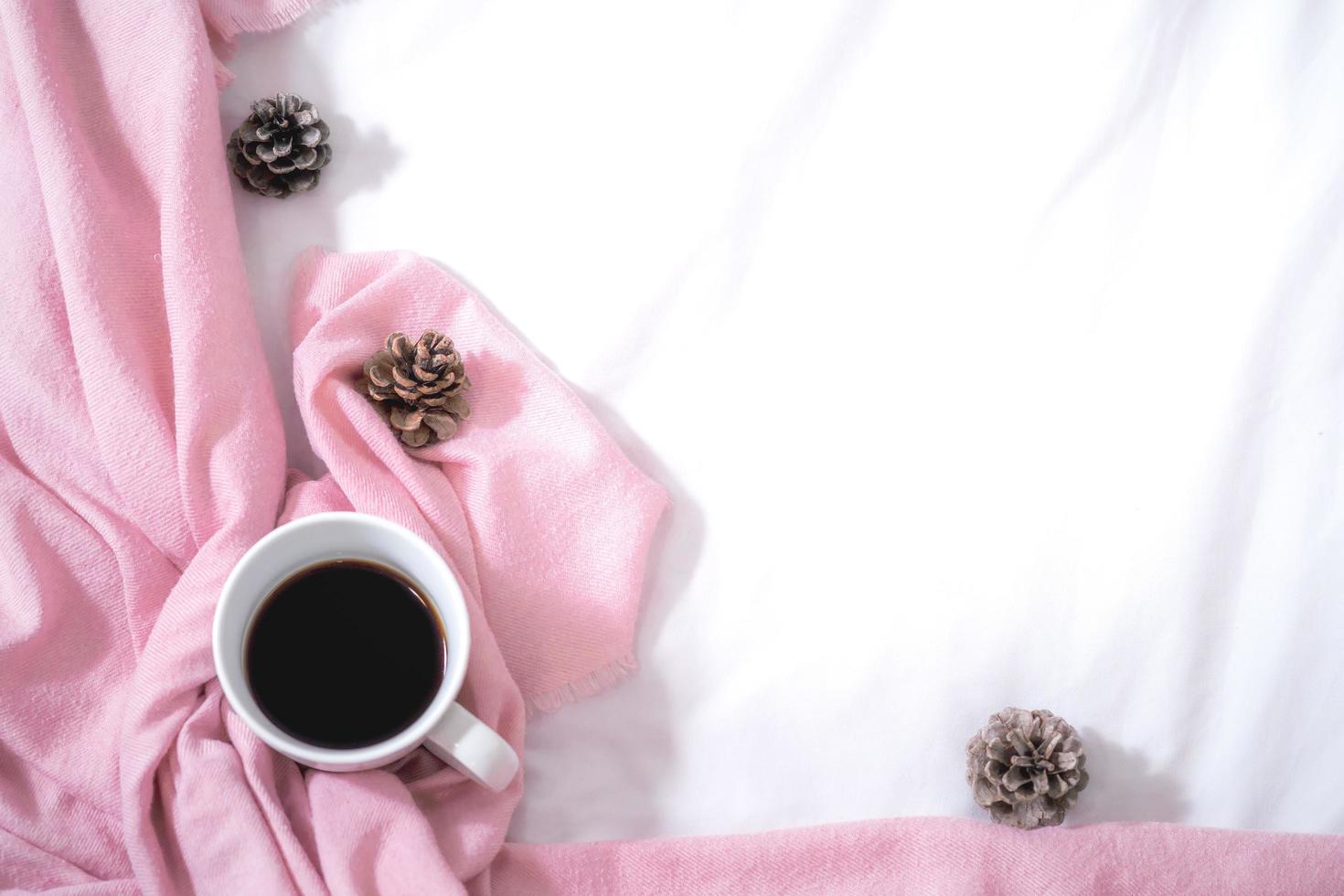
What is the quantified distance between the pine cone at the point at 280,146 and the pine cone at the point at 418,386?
0.15 m

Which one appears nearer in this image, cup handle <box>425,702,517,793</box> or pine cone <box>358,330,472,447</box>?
cup handle <box>425,702,517,793</box>

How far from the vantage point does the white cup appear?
62cm

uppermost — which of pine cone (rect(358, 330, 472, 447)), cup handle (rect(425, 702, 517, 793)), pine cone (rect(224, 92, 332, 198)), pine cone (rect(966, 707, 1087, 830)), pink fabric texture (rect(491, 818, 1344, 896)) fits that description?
pine cone (rect(224, 92, 332, 198))

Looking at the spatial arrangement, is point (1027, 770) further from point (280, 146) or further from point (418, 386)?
point (280, 146)

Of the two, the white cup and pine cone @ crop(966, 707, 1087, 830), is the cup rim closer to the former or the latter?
the white cup

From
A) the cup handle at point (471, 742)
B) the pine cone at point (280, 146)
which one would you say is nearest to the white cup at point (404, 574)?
the cup handle at point (471, 742)

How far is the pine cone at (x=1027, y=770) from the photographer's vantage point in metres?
0.74

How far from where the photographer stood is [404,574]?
2.23 ft

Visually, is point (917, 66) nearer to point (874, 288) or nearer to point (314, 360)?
point (874, 288)

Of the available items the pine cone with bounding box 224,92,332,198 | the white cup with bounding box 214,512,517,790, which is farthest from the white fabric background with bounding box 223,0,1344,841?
the white cup with bounding box 214,512,517,790

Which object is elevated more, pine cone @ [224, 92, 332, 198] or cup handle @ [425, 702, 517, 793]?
pine cone @ [224, 92, 332, 198]

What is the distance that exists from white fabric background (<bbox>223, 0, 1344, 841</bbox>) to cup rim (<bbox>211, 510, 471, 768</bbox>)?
0.48 feet

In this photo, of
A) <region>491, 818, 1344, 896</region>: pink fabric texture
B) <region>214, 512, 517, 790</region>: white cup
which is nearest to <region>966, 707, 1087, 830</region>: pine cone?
<region>491, 818, 1344, 896</region>: pink fabric texture

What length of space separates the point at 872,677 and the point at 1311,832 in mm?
347
